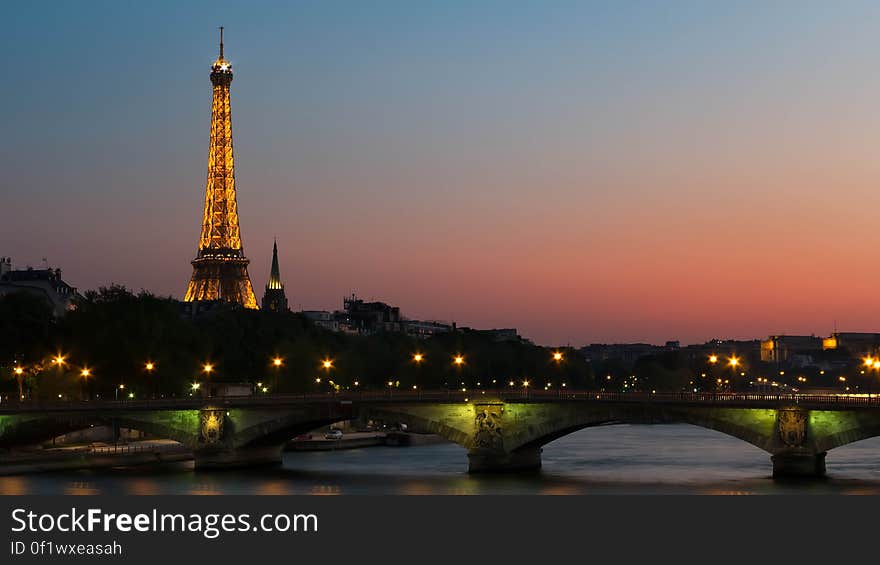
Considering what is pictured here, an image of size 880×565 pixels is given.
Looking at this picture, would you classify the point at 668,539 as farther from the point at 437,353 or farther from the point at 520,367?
the point at 520,367

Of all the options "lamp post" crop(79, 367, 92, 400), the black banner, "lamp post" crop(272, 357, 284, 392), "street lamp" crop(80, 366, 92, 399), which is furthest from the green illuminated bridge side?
"lamp post" crop(272, 357, 284, 392)

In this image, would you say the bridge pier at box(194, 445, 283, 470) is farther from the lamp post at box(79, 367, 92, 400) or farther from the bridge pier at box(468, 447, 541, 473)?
the lamp post at box(79, 367, 92, 400)

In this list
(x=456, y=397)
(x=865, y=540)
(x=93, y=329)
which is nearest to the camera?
(x=865, y=540)

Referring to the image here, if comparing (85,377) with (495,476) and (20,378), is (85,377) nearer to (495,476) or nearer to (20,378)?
(20,378)

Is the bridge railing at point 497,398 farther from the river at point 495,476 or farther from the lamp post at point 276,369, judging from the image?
the lamp post at point 276,369

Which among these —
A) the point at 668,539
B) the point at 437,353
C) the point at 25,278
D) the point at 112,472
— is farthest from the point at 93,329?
the point at 668,539

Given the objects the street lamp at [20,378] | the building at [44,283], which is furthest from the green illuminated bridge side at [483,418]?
the building at [44,283]
